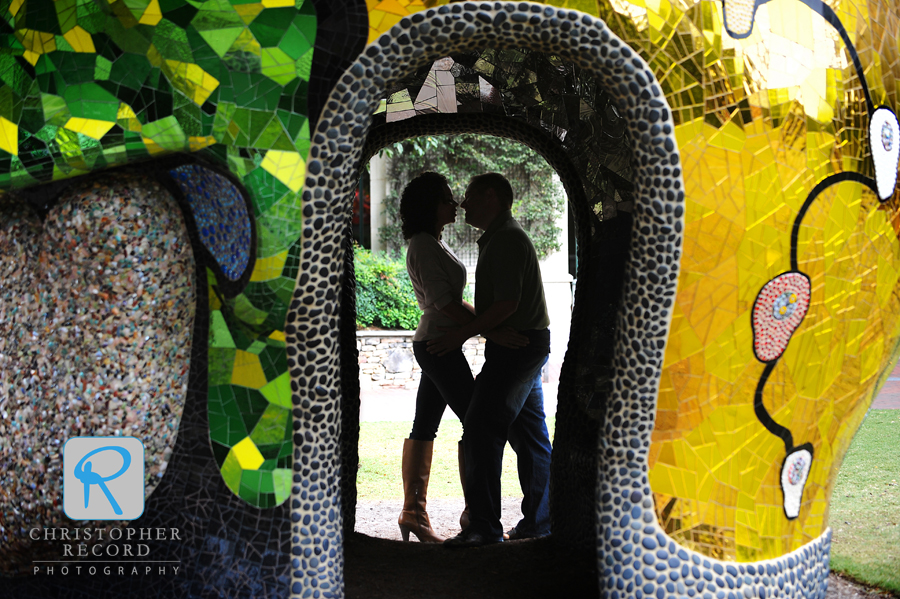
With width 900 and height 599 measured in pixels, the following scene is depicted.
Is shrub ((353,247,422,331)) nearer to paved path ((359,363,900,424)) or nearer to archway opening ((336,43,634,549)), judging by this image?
paved path ((359,363,900,424))

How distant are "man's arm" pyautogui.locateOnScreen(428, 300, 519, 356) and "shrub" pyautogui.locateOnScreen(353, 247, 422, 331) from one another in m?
7.06

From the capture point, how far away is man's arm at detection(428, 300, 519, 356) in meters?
4.01

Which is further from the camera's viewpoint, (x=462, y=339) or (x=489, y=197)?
(x=489, y=197)

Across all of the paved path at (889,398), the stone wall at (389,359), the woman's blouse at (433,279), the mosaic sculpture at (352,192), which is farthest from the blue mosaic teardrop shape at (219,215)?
the stone wall at (389,359)

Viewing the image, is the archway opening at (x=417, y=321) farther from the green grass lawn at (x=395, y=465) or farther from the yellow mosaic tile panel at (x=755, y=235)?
the yellow mosaic tile panel at (x=755, y=235)

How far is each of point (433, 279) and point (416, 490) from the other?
132cm

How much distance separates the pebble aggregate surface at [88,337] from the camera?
2619mm

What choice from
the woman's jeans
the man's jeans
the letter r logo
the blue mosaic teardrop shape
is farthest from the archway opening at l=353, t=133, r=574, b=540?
the blue mosaic teardrop shape

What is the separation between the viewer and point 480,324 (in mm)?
4020

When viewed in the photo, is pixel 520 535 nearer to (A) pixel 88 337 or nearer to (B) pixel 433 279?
(B) pixel 433 279

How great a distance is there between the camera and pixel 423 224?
4355 mm

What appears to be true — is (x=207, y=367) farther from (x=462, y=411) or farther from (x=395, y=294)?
(x=395, y=294)

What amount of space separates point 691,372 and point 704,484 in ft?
1.33

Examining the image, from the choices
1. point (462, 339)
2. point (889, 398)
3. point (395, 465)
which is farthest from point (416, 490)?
point (889, 398)
